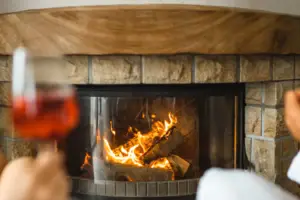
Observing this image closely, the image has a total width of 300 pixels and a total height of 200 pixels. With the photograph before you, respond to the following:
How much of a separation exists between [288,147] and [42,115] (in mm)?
1424

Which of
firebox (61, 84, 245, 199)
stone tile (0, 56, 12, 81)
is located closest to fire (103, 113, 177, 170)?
firebox (61, 84, 245, 199)

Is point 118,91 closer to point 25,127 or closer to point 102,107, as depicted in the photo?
point 102,107

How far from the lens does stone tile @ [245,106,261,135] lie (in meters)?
1.74

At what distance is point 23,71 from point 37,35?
856 millimetres

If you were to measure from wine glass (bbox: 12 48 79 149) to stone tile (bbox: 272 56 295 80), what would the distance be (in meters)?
1.25

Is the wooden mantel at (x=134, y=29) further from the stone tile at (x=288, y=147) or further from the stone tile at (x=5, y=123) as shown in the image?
the stone tile at (x=288, y=147)

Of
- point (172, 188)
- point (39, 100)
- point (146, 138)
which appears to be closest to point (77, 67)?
point (146, 138)

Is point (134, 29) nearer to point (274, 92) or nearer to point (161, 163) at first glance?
point (161, 163)

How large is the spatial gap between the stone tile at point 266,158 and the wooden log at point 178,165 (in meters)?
0.32

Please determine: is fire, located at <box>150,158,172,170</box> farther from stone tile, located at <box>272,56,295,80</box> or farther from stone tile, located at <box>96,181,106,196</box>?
stone tile, located at <box>272,56,295,80</box>

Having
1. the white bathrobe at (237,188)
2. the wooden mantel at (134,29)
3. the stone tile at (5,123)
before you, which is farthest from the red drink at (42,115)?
the stone tile at (5,123)

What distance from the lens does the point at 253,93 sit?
5.70 feet

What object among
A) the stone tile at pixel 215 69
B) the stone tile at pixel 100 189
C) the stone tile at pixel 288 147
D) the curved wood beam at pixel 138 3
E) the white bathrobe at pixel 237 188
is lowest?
the stone tile at pixel 100 189

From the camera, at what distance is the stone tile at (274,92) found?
5.56 feet
